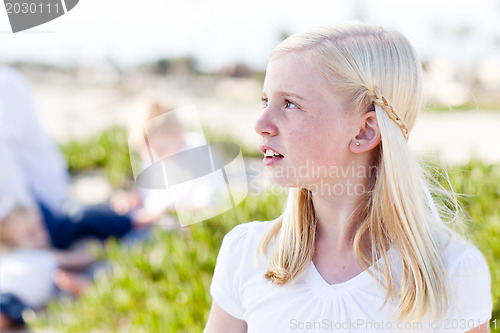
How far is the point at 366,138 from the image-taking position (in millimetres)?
1611

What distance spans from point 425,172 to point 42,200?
4.19 metres

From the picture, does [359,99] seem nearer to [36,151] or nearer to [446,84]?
[446,84]

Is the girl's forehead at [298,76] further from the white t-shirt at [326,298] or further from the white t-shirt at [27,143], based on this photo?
the white t-shirt at [27,143]

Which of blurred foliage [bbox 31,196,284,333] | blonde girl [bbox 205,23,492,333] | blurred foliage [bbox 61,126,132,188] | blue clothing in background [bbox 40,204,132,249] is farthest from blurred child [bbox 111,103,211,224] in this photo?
blonde girl [bbox 205,23,492,333]

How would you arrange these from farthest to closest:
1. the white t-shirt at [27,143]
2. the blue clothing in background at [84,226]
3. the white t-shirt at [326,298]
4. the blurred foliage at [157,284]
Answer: the white t-shirt at [27,143], the blue clothing in background at [84,226], the blurred foliage at [157,284], the white t-shirt at [326,298]

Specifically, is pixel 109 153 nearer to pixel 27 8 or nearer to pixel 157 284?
pixel 27 8

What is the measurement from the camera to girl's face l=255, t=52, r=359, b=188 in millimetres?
1546

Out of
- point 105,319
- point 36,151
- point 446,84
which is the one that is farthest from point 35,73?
point 446,84

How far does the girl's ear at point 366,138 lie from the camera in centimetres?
160

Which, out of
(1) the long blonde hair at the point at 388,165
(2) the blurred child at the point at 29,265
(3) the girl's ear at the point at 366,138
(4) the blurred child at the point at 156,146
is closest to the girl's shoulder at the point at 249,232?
(1) the long blonde hair at the point at 388,165

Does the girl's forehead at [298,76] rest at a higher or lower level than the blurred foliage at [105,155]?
higher

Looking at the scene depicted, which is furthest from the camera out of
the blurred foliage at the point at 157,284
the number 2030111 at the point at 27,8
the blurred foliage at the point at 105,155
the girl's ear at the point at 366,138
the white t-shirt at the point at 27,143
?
the blurred foliage at the point at 105,155

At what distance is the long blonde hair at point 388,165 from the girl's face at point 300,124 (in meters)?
0.03

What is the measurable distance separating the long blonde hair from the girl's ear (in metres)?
0.03
